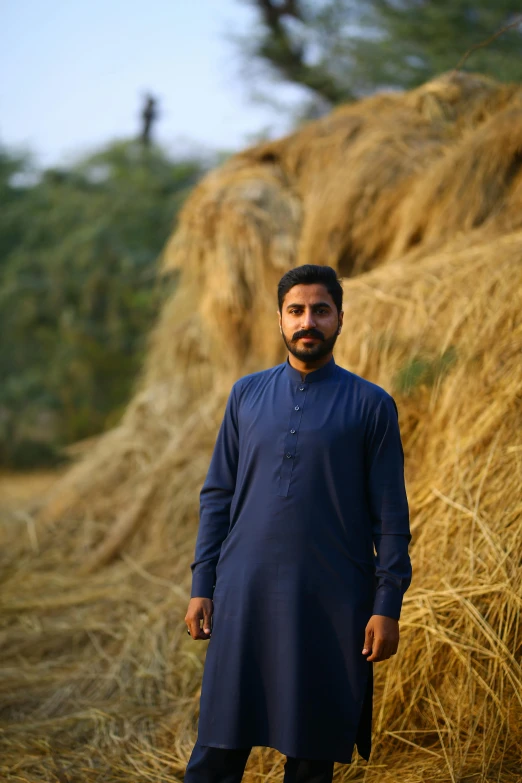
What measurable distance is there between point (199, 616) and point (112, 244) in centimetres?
987

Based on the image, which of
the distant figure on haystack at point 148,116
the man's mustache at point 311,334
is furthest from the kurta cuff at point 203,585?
the distant figure on haystack at point 148,116

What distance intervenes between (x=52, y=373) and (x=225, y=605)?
9302 millimetres

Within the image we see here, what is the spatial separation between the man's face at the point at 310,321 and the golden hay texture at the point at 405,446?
1058mm

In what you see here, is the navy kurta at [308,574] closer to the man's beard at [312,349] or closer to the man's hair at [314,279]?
the man's beard at [312,349]

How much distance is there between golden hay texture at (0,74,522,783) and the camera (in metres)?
→ 2.72

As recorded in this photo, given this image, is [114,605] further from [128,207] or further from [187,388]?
[128,207]

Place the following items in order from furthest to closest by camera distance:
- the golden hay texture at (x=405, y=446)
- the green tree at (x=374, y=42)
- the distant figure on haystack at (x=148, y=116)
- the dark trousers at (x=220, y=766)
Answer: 1. the distant figure on haystack at (x=148, y=116)
2. the green tree at (x=374, y=42)
3. the golden hay texture at (x=405, y=446)
4. the dark trousers at (x=220, y=766)

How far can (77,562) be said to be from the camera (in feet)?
17.3

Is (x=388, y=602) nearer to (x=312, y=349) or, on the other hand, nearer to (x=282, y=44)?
(x=312, y=349)

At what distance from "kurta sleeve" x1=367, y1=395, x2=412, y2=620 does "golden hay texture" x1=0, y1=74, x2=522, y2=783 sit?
0.74 meters

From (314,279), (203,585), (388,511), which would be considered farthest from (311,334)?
(203,585)

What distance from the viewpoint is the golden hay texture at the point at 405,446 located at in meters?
2.72

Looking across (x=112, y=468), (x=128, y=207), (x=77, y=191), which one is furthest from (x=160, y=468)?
(x=77, y=191)

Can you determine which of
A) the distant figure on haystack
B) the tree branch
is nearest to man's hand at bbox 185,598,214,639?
the tree branch
